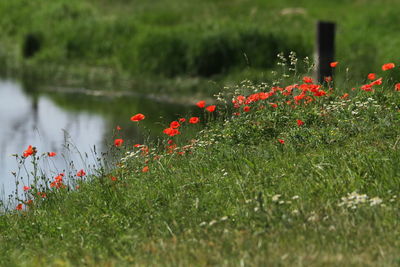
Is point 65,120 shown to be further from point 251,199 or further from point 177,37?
point 251,199

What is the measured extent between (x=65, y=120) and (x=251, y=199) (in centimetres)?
1064

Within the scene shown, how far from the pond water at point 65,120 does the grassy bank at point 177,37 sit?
62.7 inches

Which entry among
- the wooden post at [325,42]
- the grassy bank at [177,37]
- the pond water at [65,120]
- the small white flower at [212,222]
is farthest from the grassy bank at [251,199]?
the grassy bank at [177,37]

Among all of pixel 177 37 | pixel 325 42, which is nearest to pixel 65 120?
pixel 177 37

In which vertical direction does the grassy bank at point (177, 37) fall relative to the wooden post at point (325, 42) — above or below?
below

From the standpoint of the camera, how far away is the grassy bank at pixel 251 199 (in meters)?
5.48

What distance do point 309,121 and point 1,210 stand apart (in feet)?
11.1

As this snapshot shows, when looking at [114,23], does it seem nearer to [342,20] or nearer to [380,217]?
[342,20]

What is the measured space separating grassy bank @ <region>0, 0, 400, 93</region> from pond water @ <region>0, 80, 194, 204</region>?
62.7 inches

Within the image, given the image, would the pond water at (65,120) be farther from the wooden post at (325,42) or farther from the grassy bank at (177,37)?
the wooden post at (325,42)

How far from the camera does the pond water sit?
515 inches

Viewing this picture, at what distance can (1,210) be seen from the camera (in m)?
8.73

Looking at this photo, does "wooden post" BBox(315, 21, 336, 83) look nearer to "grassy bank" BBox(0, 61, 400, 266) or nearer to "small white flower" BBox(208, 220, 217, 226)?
"grassy bank" BBox(0, 61, 400, 266)

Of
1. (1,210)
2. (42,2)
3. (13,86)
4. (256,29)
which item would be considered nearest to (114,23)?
(13,86)
